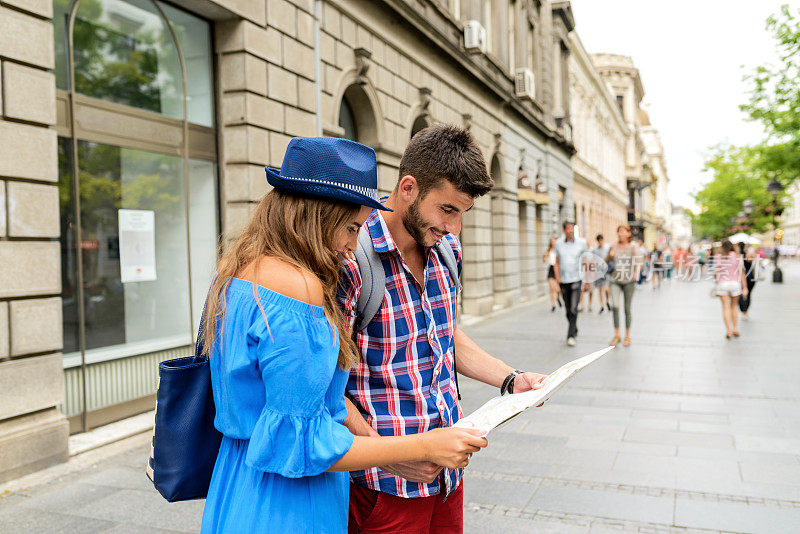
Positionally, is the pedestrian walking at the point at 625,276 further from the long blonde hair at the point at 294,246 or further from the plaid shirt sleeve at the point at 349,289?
the long blonde hair at the point at 294,246

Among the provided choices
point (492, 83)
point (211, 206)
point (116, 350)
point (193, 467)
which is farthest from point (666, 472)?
point (492, 83)

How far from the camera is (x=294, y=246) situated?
1.43m

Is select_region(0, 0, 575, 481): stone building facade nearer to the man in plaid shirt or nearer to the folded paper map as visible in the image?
the man in plaid shirt

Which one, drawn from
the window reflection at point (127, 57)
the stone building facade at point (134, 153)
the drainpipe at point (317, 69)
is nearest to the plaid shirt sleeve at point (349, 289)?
the stone building facade at point (134, 153)

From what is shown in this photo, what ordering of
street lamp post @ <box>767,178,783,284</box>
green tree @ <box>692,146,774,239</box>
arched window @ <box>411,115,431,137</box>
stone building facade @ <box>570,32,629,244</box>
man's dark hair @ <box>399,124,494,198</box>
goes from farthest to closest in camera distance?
green tree @ <box>692,146,774,239</box> → stone building facade @ <box>570,32,629,244</box> → street lamp post @ <box>767,178,783,284</box> → arched window @ <box>411,115,431,137</box> → man's dark hair @ <box>399,124,494,198</box>

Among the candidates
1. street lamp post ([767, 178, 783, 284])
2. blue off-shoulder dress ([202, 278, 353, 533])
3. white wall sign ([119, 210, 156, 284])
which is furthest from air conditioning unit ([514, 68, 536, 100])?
blue off-shoulder dress ([202, 278, 353, 533])

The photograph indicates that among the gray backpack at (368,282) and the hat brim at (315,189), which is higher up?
the hat brim at (315,189)

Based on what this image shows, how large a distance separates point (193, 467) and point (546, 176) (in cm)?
2296

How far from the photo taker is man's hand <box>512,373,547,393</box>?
2027mm

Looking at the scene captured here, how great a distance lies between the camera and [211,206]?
748 cm

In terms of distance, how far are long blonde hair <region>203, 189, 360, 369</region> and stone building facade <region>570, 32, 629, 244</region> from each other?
101 ft

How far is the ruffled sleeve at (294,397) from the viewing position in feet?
4.33

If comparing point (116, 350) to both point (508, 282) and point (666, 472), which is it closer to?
point (666, 472)

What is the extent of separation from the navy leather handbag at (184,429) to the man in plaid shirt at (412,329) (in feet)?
1.17
